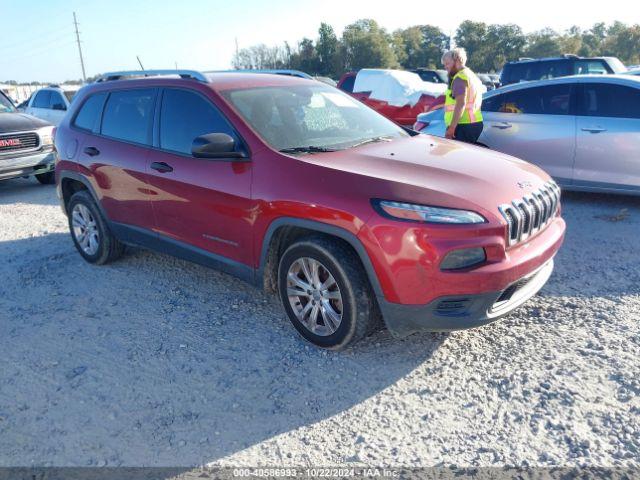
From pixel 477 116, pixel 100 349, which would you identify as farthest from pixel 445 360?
pixel 477 116

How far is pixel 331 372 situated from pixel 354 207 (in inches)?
40.6

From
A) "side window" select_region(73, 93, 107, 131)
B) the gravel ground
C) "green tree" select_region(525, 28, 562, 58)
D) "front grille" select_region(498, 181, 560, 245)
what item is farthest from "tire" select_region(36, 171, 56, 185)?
"green tree" select_region(525, 28, 562, 58)

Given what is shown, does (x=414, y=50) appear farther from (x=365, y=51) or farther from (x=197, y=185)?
(x=197, y=185)

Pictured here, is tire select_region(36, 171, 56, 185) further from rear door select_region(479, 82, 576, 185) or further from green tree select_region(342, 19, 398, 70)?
green tree select_region(342, 19, 398, 70)

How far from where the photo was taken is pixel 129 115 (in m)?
4.71

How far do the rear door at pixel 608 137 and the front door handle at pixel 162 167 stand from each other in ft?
15.9

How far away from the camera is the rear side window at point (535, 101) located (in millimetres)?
6668

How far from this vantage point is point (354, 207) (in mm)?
3076

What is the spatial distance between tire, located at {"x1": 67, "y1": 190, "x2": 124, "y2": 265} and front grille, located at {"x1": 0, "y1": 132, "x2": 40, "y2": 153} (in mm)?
4137

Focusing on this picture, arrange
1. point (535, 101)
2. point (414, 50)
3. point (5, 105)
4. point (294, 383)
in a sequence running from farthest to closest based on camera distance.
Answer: point (414, 50), point (5, 105), point (535, 101), point (294, 383)

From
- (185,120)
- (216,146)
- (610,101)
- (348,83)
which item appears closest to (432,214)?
(216,146)

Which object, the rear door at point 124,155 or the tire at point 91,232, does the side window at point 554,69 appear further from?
the tire at point 91,232

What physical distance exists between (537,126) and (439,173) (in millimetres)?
4128

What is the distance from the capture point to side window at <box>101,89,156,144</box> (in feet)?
14.7
